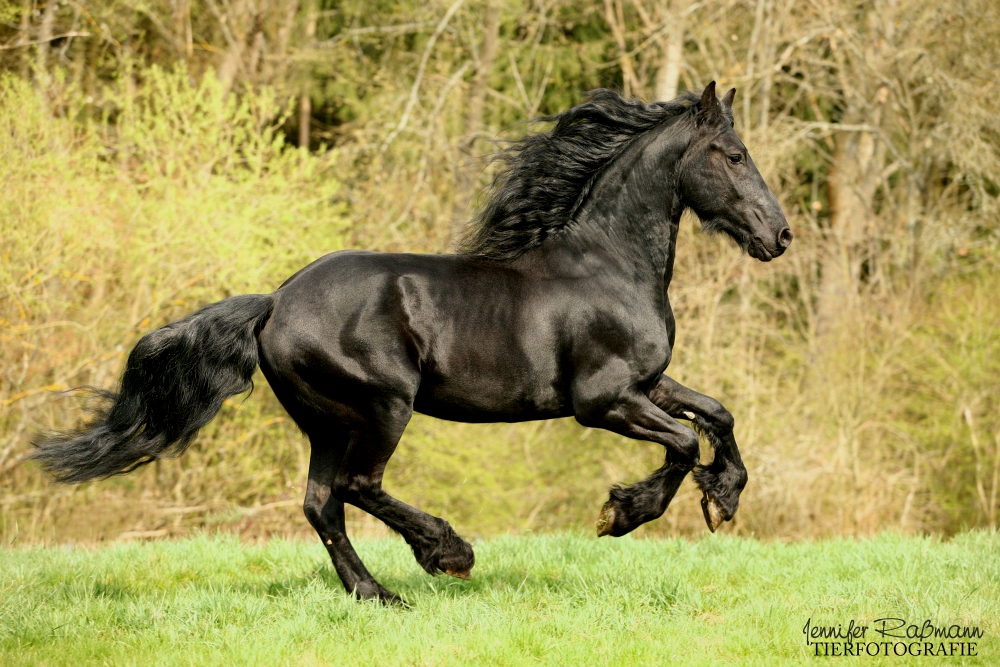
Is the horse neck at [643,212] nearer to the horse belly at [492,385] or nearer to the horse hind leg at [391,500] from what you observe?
the horse belly at [492,385]

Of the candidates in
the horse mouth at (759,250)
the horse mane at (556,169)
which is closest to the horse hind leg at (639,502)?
the horse mouth at (759,250)

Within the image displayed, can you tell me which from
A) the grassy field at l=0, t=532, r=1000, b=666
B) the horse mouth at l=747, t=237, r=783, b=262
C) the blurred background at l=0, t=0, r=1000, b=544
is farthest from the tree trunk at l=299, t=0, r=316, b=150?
the horse mouth at l=747, t=237, r=783, b=262

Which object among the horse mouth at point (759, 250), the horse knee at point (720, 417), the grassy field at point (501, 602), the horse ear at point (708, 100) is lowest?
the grassy field at point (501, 602)

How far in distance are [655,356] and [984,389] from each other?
846 centimetres

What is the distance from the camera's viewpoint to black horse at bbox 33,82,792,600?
198 inches

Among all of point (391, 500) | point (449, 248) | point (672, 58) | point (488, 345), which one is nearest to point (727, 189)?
point (488, 345)

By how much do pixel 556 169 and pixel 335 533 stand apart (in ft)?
7.22

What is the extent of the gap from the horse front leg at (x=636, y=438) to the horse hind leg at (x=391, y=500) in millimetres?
725

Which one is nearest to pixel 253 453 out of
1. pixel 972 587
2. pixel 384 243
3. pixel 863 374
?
pixel 384 243

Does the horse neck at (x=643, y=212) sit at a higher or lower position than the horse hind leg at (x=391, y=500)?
higher

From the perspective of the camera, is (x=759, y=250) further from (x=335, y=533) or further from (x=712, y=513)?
(x=335, y=533)

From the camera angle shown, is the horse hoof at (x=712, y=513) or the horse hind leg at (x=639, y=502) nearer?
the horse hind leg at (x=639, y=502)

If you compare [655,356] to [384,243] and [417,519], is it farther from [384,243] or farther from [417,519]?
[384,243]

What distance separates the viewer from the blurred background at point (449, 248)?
1131 centimetres
